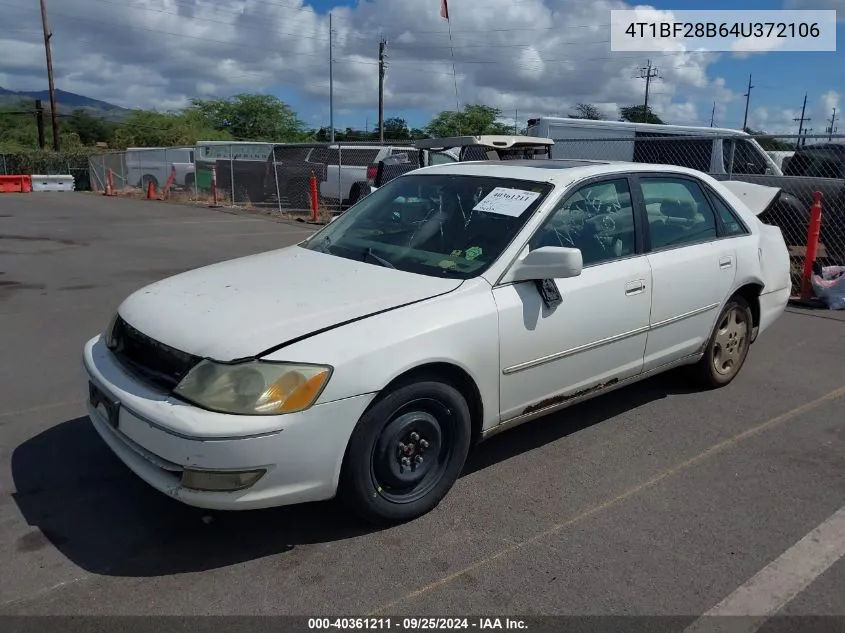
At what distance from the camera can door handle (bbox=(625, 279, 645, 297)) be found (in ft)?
13.2

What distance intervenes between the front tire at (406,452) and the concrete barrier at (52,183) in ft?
111

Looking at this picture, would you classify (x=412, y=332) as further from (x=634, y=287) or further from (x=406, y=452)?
(x=634, y=287)

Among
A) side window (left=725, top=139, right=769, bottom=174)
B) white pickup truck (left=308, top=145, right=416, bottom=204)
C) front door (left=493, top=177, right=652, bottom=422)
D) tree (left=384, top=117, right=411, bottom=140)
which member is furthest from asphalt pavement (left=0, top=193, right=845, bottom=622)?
tree (left=384, top=117, right=411, bottom=140)

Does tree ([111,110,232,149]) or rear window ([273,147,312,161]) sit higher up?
tree ([111,110,232,149])

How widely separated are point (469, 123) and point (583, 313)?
139 feet

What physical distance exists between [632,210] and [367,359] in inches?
86.5

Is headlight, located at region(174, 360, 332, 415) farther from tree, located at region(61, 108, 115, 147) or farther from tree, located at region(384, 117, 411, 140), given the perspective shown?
tree, located at region(61, 108, 115, 147)

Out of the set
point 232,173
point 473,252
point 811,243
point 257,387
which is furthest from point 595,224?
point 232,173

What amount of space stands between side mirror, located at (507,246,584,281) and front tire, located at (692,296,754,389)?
1943mm

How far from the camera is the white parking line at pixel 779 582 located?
2611 millimetres

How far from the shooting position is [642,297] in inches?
162

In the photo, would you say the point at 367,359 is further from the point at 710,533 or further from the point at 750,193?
the point at 750,193

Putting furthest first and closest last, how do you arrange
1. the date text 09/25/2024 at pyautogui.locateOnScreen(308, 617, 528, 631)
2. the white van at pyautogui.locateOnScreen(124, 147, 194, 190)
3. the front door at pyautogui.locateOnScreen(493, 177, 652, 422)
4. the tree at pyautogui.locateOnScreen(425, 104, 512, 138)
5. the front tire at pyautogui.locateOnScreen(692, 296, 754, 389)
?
the tree at pyautogui.locateOnScreen(425, 104, 512, 138) → the white van at pyautogui.locateOnScreen(124, 147, 194, 190) → the front tire at pyautogui.locateOnScreen(692, 296, 754, 389) → the front door at pyautogui.locateOnScreen(493, 177, 652, 422) → the date text 09/25/2024 at pyautogui.locateOnScreen(308, 617, 528, 631)

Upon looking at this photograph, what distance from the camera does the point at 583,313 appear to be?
12.3 ft
